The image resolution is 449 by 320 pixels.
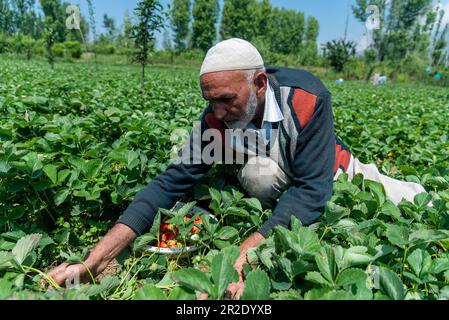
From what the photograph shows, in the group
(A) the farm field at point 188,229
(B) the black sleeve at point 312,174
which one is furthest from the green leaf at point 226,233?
(B) the black sleeve at point 312,174

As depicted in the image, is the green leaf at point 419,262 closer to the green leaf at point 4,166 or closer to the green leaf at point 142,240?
the green leaf at point 142,240

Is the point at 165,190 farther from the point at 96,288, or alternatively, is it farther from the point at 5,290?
the point at 5,290

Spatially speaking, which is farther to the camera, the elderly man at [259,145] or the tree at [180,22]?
the tree at [180,22]

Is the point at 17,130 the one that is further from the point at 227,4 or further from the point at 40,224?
the point at 227,4

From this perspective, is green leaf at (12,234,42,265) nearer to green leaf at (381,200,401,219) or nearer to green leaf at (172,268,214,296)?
green leaf at (172,268,214,296)

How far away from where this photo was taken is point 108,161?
1.92 meters

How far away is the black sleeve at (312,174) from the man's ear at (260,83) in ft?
0.87

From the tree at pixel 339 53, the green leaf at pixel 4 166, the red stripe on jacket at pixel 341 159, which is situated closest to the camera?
the green leaf at pixel 4 166

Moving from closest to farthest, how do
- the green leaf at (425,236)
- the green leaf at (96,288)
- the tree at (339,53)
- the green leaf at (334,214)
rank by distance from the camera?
the green leaf at (96,288), the green leaf at (425,236), the green leaf at (334,214), the tree at (339,53)

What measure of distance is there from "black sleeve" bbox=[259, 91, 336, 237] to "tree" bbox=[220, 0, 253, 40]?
45365mm

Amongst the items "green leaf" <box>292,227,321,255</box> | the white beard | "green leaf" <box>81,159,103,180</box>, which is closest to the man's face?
the white beard

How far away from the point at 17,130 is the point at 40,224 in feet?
2.97

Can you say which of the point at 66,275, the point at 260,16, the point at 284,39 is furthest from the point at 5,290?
the point at 260,16

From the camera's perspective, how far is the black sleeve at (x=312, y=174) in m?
1.58
